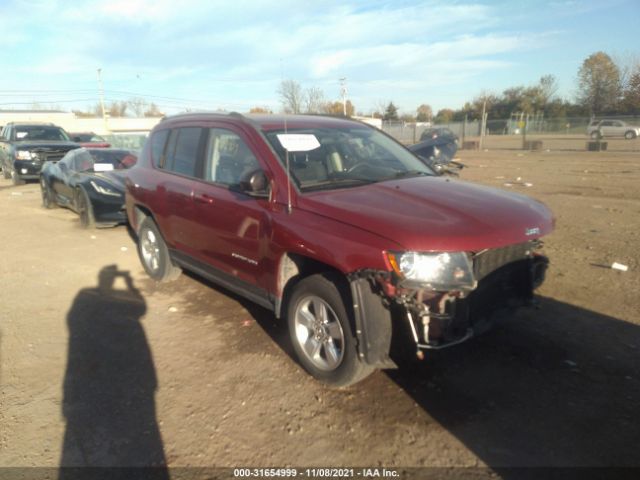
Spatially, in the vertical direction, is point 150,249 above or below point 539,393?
above

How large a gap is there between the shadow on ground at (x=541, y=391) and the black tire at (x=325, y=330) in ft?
1.57

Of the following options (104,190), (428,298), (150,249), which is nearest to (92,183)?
(104,190)

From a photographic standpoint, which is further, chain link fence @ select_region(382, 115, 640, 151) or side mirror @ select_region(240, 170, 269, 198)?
chain link fence @ select_region(382, 115, 640, 151)

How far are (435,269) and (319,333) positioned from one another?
103 centimetres

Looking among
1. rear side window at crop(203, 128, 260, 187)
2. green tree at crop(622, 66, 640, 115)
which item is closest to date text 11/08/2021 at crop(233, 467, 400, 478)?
rear side window at crop(203, 128, 260, 187)

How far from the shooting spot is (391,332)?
9.80 ft

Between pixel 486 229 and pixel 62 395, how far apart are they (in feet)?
10.3

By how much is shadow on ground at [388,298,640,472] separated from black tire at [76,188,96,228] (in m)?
6.97

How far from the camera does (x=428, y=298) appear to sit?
2.82 metres

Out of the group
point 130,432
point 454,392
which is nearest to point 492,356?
point 454,392

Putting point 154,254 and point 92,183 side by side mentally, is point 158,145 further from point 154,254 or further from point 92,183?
point 92,183

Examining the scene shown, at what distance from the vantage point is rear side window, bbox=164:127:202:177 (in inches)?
179

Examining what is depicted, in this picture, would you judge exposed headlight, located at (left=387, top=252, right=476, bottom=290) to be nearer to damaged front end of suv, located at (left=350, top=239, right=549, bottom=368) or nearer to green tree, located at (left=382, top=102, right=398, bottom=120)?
damaged front end of suv, located at (left=350, top=239, right=549, bottom=368)

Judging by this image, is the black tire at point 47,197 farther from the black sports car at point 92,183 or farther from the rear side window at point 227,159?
the rear side window at point 227,159
